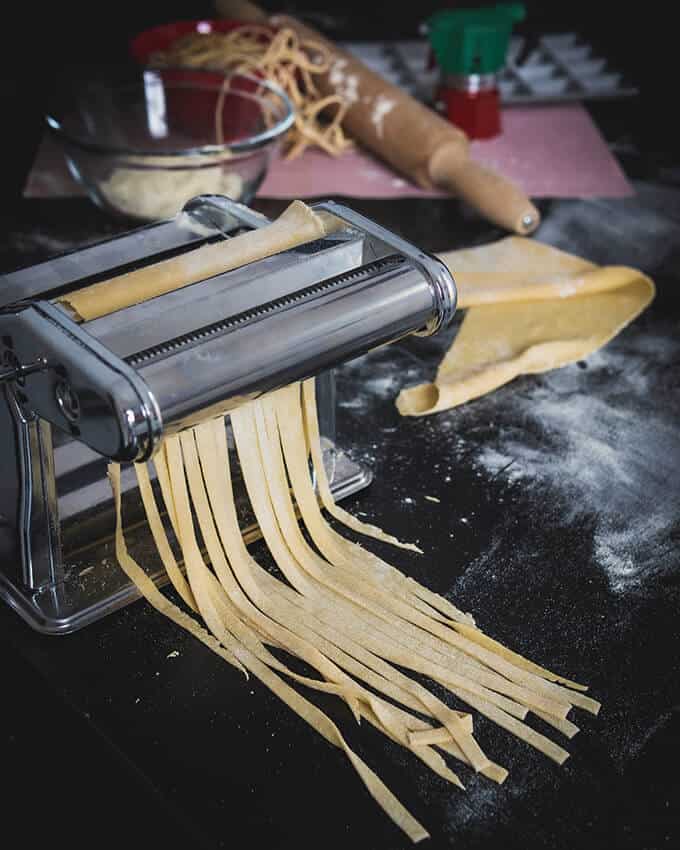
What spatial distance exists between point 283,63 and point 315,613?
115 cm

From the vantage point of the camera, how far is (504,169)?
167 cm

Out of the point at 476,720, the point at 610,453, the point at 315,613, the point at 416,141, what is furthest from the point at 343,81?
the point at 476,720

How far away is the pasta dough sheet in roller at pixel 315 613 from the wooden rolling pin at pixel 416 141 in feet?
2.17

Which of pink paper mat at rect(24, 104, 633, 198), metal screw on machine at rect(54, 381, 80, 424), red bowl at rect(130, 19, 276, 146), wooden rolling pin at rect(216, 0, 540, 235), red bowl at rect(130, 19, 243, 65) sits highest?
metal screw on machine at rect(54, 381, 80, 424)

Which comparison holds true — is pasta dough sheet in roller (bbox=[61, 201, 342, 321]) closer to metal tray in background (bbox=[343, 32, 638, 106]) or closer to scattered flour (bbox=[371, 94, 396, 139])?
scattered flour (bbox=[371, 94, 396, 139])

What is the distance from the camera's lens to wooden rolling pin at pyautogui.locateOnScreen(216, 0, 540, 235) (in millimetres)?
1460

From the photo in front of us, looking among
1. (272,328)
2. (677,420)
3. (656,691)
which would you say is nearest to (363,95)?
(677,420)

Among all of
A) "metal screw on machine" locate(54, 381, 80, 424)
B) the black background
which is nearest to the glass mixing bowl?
the black background

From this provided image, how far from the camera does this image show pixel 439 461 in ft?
3.47

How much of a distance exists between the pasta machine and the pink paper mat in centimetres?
65

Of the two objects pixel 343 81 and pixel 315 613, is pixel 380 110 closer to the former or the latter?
pixel 343 81

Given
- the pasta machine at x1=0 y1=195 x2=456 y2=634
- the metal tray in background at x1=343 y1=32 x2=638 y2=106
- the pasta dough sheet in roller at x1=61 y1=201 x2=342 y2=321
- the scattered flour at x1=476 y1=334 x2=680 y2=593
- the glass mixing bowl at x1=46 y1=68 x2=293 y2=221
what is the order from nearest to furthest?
the pasta machine at x1=0 y1=195 x2=456 y2=634 < the pasta dough sheet in roller at x1=61 y1=201 x2=342 y2=321 < the scattered flour at x1=476 y1=334 x2=680 y2=593 < the glass mixing bowl at x1=46 y1=68 x2=293 y2=221 < the metal tray in background at x1=343 y1=32 x2=638 y2=106

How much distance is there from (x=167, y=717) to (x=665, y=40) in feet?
5.99

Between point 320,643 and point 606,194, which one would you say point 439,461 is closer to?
point 320,643
